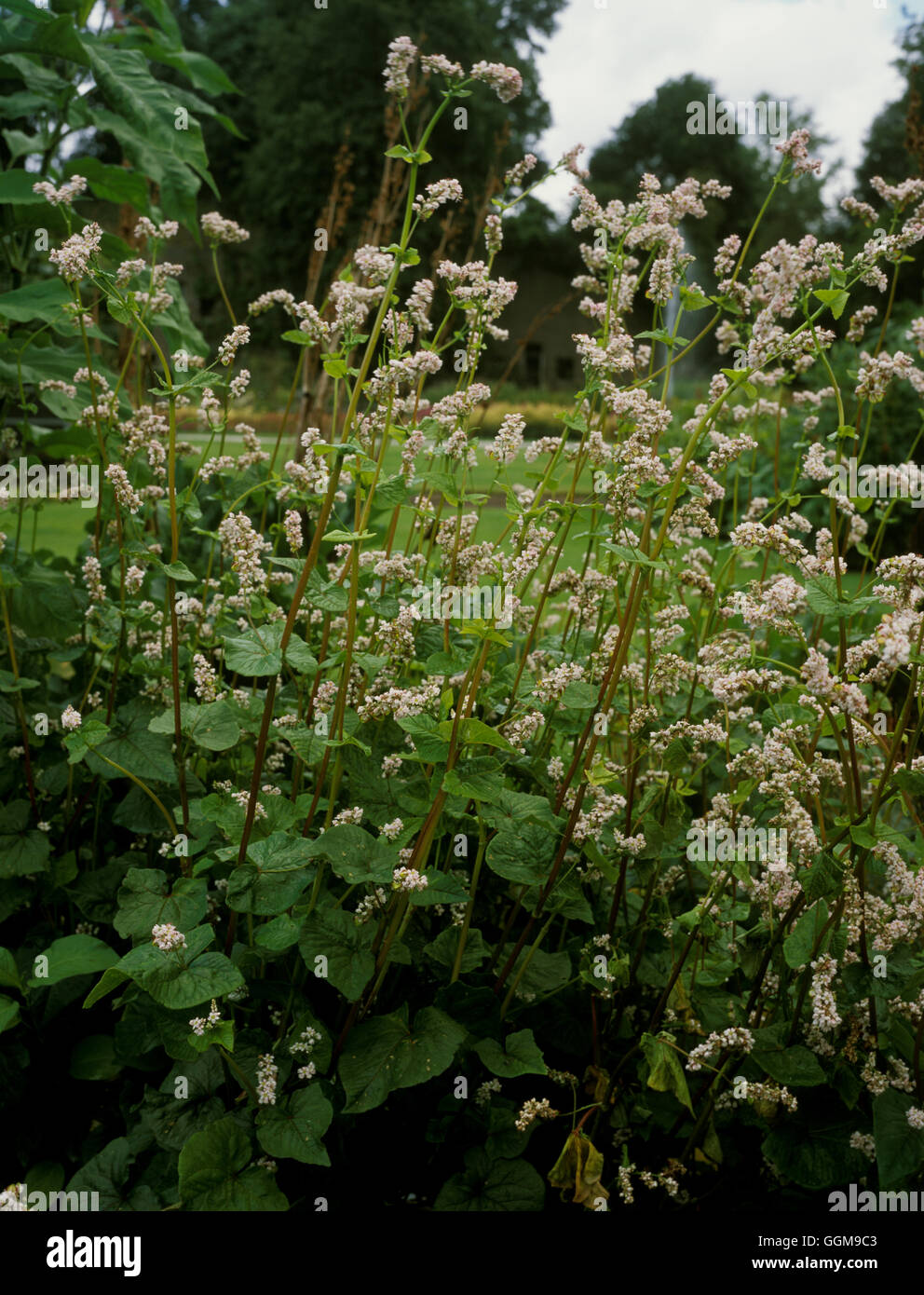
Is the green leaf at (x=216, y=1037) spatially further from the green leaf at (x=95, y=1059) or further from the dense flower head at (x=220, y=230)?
the dense flower head at (x=220, y=230)

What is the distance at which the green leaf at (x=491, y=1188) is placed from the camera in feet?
5.61

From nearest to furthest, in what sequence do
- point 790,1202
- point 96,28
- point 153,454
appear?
point 790,1202
point 153,454
point 96,28

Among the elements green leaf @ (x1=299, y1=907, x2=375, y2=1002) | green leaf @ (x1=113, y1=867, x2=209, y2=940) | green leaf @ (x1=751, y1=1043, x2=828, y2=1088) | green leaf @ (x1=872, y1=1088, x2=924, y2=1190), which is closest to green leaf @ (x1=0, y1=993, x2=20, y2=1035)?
green leaf @ (x1=113, y1=867, x2=209, y2=940)

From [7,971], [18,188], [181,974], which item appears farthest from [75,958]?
[18,188]

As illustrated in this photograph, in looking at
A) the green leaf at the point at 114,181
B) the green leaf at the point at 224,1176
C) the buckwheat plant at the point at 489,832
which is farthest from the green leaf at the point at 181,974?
the green leaf at the point at 114,181

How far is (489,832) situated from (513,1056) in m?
0.56

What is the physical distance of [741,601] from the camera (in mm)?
1700

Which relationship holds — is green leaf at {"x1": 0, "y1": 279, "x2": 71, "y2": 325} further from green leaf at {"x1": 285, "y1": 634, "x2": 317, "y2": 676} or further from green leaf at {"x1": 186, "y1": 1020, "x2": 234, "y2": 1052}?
green leaf at {"x1": 186, "y1": 1020, "x2": 234, "y2": 1052}

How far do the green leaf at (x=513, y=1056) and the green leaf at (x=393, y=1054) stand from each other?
0.10m

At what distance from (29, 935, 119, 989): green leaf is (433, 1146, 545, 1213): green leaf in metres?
0.76

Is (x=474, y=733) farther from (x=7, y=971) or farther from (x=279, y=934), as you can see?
(x=7, y=971)
